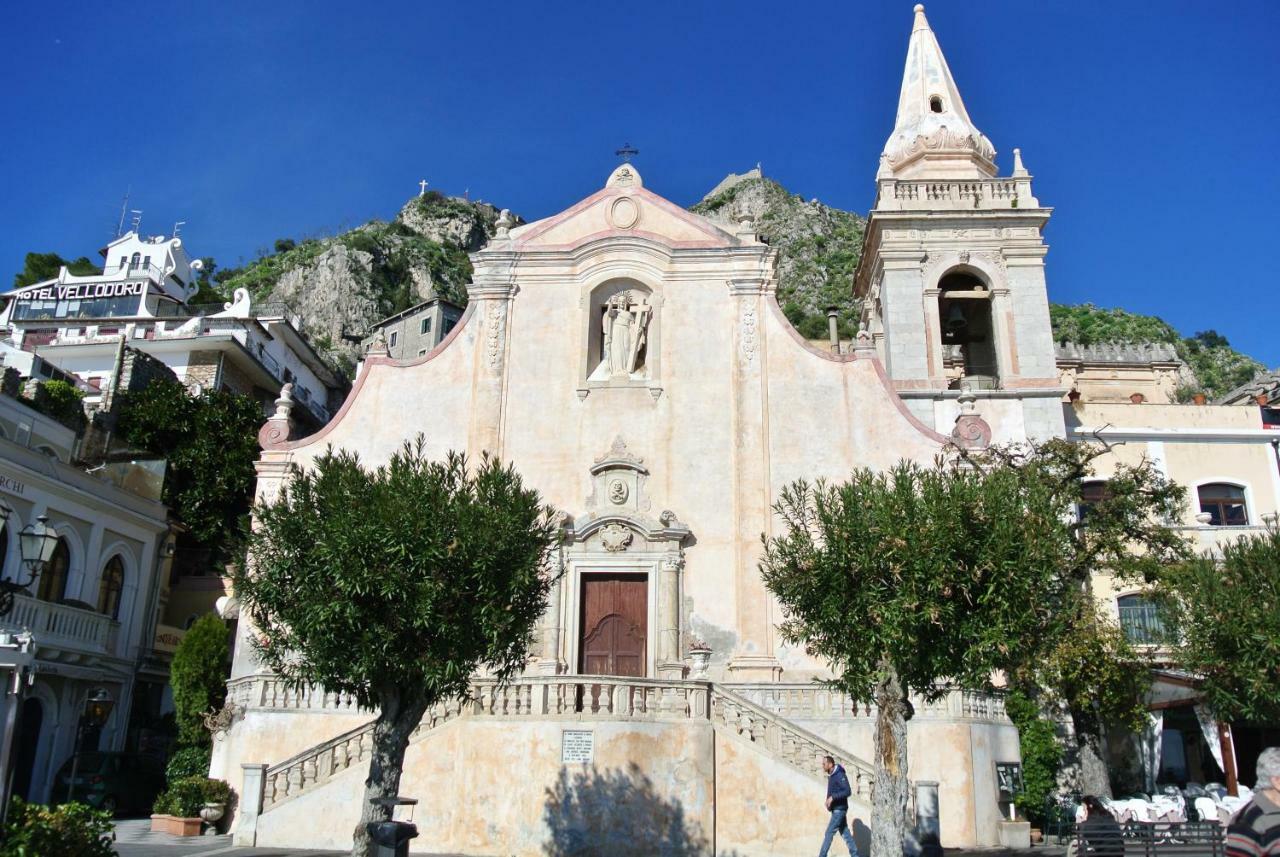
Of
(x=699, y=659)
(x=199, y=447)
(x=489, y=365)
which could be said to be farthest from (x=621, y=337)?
(x=199, y=447)

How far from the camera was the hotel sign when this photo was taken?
49125 millimetres

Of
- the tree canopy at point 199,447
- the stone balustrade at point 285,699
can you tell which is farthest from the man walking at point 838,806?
the tree canopy at point 199,447

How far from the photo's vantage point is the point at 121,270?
57594mm

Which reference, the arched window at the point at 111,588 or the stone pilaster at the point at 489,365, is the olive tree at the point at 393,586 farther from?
the arched window at the point at 111,588

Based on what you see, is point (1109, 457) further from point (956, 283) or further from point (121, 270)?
point (121, 270)

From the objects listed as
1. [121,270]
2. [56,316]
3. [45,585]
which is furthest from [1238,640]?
[121,270]

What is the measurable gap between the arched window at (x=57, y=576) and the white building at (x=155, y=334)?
1060 cm

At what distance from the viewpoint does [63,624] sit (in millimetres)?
23500

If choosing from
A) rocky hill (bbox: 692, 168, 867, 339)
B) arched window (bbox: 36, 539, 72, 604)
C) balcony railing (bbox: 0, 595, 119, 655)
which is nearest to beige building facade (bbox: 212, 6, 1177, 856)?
balcony railing (bbox: 0, 595, 119, 655)

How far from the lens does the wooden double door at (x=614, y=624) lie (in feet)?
67.8

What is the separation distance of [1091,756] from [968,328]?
12637mm

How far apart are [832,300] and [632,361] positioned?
5305cm

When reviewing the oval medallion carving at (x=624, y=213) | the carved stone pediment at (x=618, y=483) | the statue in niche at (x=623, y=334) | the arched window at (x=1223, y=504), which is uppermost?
the oval medallion carving at (x=624, y=213)

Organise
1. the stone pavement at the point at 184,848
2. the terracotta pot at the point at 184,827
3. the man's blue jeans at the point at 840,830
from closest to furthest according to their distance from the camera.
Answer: the man's blue jeans at the point at 840,830 < the stone pavement at the point at 184,848 < the terracotta pot at the point at 184,827
